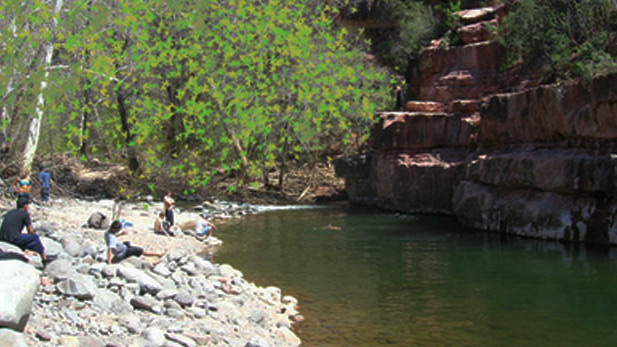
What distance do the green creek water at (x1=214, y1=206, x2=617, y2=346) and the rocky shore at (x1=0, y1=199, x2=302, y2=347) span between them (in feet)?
2.96

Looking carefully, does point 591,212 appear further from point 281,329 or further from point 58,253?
point 58,253

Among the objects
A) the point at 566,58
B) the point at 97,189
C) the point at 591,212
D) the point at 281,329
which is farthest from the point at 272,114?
the point at 281,329

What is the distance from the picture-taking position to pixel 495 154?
74.6 feet

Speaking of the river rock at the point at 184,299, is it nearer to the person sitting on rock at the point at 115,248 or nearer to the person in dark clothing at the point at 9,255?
the person in dark clothing at the point at 9,255

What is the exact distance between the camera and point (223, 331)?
8758 millimetres

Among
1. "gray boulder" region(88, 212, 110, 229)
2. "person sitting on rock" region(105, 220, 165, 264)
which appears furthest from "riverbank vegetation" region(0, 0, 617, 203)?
"person sitting on rock" region(105, 220, 165, 264)

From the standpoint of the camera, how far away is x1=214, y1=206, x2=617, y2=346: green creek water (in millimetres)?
9812

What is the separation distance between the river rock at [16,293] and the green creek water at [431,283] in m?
4.13

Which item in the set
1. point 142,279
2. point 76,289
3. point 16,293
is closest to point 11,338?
point 16,293

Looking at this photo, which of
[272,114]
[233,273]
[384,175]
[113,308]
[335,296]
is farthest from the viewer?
[384,175]

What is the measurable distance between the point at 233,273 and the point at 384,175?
690 inches

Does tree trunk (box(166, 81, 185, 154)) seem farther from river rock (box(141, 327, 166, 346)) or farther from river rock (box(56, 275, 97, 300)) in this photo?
river rock (box(141, 327, 166, 346))

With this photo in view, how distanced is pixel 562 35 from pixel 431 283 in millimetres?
14290

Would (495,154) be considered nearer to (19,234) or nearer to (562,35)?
(562,35)
